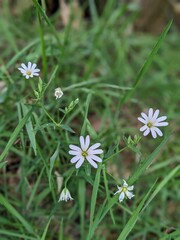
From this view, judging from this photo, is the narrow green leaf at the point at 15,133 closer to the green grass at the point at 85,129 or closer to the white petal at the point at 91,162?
the green grass at the point at 85,129

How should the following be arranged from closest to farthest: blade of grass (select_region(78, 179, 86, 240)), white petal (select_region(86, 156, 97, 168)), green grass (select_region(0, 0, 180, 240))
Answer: white petal (select_region(86, 156, 97, 168)) → green grass (select_region(0, 0, 180, 240)) → blade of grass (select_region(78, 179, 86, 240))

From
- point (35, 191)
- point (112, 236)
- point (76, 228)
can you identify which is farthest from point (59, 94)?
point (112, 236)

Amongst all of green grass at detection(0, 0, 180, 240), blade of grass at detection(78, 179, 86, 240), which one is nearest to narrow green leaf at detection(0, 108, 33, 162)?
green grass at detection(0, 0, 180, 240)

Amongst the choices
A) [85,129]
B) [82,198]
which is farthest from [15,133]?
[82,198]

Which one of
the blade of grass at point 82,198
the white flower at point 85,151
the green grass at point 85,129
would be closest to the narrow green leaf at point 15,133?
the green grass at point 85,129

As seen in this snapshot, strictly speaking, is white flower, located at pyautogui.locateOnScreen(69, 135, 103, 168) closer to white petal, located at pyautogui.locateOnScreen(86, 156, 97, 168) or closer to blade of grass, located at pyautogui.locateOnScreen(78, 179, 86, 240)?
white petal, located at pyautogui.locateOnScreen(86, 156, 97, 168)

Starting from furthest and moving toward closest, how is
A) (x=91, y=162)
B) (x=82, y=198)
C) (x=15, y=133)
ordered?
1. (x=82, y=198)
2. (x=15, y=133)
3. (x=91, y=162)

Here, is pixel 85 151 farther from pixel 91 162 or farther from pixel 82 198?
pixel 82 198

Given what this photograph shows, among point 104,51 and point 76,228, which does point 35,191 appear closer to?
point 76,228
